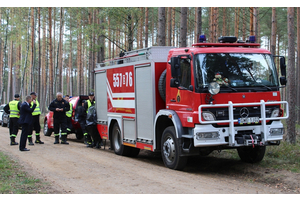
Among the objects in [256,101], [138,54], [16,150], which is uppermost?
[138,54]

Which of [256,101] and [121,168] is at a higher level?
[256,101]

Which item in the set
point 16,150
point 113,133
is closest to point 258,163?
point 113,133

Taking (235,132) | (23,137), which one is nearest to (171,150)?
(235,132)

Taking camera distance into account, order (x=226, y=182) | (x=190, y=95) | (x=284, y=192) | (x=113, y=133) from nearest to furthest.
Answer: (x=284, y=192) → (x=226, y=182) → (x=190, y=95) → (x=113, y=133)

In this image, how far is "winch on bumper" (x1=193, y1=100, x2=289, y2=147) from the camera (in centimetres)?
772

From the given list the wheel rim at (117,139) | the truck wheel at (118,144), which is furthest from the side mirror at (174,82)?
the wheel rim at (117,139)

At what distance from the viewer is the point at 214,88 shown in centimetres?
768

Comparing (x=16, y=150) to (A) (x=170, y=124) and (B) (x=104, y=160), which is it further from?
(A) (x=170, y=124)

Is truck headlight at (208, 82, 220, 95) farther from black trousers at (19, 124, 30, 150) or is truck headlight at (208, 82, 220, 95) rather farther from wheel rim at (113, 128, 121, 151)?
black trousers at (19, 124, 30, 150)

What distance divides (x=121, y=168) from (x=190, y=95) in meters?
2.62

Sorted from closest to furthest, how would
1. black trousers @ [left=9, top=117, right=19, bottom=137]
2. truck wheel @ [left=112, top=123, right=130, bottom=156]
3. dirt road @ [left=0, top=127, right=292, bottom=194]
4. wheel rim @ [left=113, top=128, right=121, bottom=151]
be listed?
1. dirt road @ [left=0, top=127, right=292, bottom=194]
2. truck wheel @ [left=112, top=123, right=130, bottom=156]
3. wheel rim @ [left=113, top=128, right=121, bottom=151]
4. black trousers @ [left=9, top=117, right=19, bottom=137]

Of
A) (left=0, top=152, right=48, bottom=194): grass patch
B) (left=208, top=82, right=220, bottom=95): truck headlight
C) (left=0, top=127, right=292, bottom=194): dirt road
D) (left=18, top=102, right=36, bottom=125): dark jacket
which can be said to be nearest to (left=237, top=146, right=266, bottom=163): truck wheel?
(left=0, top=127, right=292, bottom=194): dirt road

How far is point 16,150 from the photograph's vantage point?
40.4 feet

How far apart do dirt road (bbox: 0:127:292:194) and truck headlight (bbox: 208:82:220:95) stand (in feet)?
6.34
